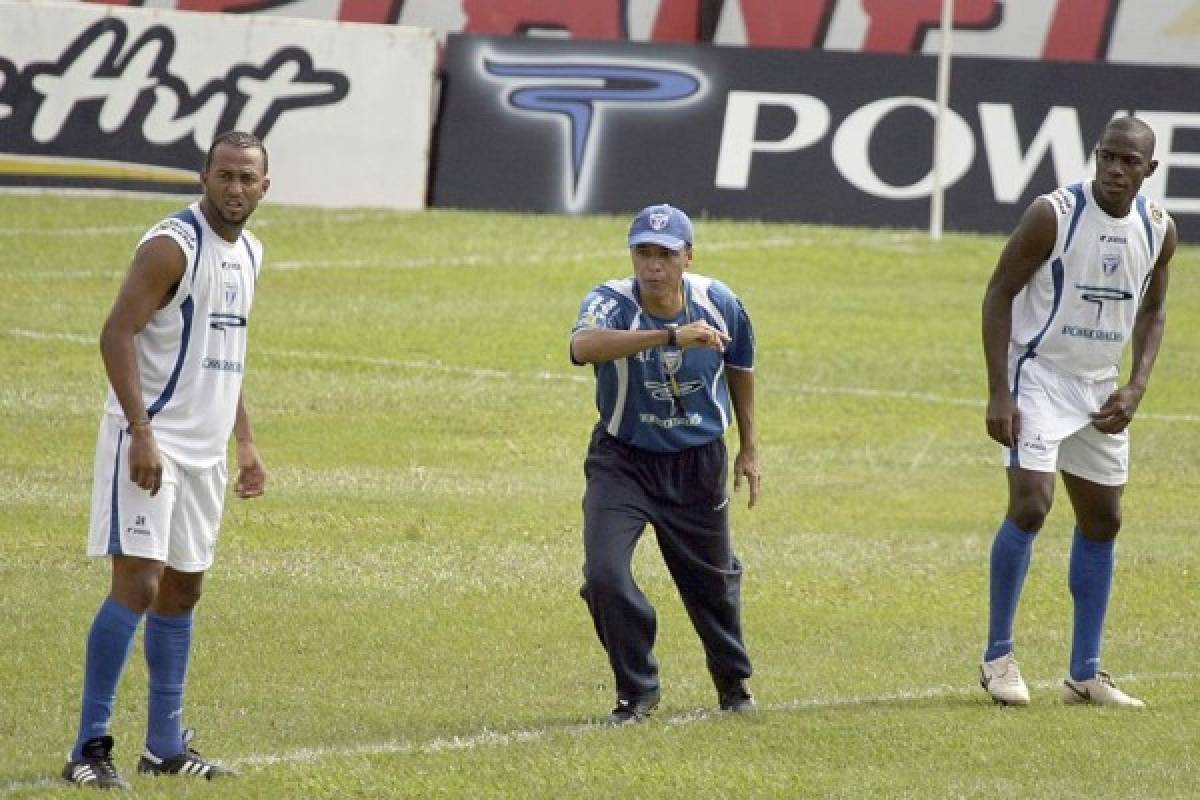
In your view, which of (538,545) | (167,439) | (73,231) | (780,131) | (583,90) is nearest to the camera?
(167,439)

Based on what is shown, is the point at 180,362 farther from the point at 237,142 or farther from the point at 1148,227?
the point at 1148,227

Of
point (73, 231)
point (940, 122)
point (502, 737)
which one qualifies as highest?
point (502, 737)

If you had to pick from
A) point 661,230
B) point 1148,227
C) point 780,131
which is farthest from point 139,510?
point 780,131

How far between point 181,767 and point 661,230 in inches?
101

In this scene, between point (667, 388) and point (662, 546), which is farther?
point (662, 546)

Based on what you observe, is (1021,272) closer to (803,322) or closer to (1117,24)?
(803,322)

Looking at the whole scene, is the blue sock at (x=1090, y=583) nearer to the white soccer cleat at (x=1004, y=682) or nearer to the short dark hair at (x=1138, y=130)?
the white soccer cleat at (x=1004, y=682)

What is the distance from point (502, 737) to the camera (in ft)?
31.1

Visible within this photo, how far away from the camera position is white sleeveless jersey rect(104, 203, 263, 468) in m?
8.48

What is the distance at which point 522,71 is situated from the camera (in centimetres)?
2794

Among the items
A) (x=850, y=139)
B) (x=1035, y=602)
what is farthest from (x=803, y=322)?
(x=1035, y=602)

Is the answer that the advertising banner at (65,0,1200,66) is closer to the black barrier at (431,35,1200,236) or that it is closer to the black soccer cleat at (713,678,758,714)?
the black barrier at (431,35,1200,236)

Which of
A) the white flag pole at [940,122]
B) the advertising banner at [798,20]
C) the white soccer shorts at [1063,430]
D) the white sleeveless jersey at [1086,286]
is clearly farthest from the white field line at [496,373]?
the advertising banner at [798,20]

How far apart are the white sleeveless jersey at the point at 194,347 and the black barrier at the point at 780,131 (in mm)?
19164
